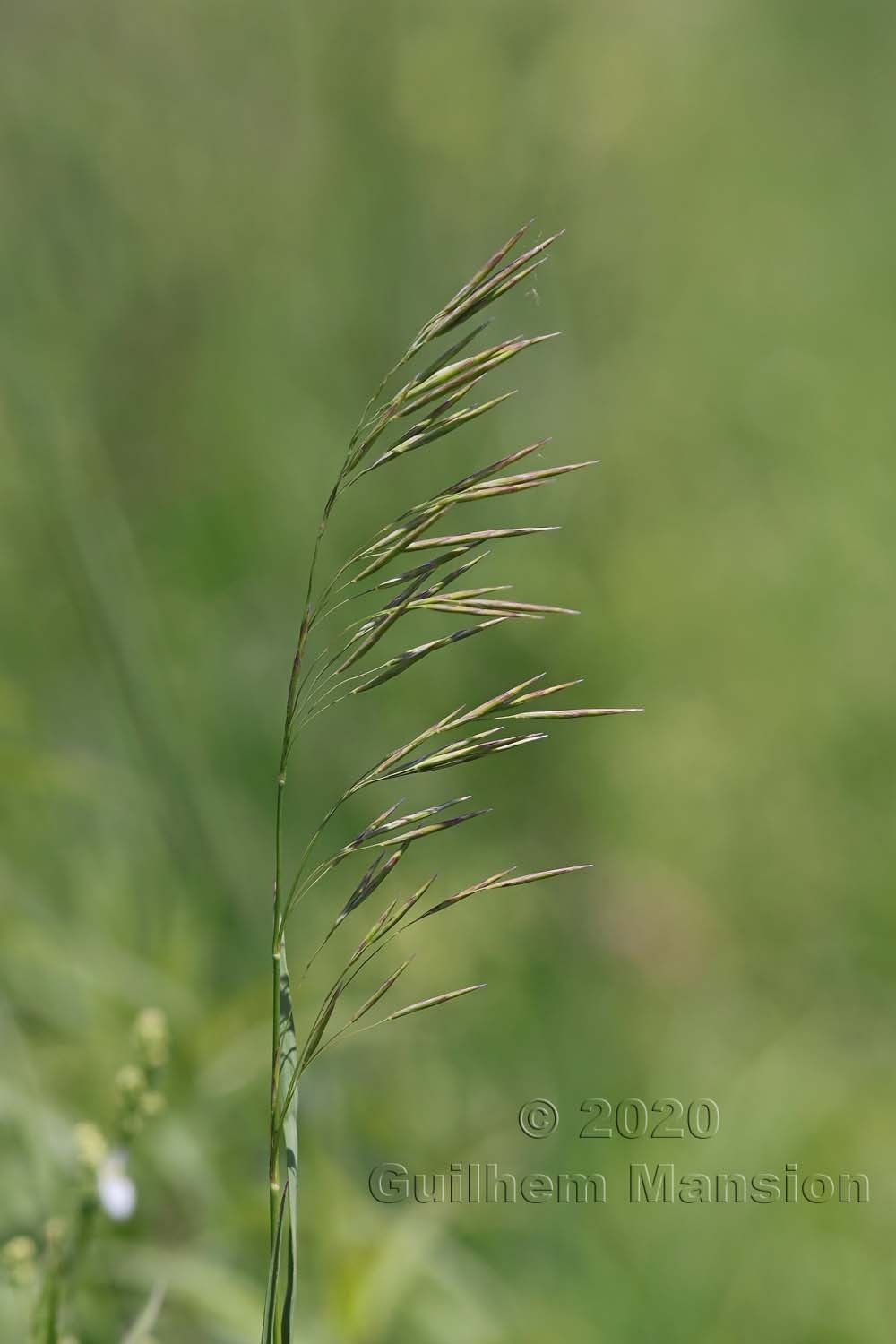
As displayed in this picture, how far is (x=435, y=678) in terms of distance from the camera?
109 inches

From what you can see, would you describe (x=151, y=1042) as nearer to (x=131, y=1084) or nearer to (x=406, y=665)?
(x=131, y=1084)

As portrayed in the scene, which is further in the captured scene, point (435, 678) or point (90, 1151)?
point (435, 678)

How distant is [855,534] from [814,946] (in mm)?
1538

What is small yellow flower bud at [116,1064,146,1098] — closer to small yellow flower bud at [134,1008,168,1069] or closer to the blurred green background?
small yellow flower bud at [134,1008,168,1069]

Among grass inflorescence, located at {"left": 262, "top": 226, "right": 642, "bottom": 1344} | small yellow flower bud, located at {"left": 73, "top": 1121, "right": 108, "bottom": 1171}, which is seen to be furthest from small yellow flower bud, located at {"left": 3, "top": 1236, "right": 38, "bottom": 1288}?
grass inflorescence, located at {"left": 262, "top": 226, "right": 642, "bottom": 1344}

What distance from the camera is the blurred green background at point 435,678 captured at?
1.48 meters

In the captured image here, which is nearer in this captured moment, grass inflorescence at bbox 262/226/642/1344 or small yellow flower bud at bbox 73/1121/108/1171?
grass inflorescence at bbox 262/226/642/1344

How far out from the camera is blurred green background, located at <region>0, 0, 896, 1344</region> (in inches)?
58.1

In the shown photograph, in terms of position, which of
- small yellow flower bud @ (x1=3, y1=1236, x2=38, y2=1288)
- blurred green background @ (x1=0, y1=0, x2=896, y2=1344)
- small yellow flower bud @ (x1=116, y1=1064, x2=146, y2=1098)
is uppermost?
blurred green background @ (x1=0, y1=0, x2=896, y2=1344)

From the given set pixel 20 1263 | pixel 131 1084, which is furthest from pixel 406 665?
pixel 20 1263

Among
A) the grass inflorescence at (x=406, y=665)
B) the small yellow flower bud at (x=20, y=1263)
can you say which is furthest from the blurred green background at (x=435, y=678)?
the grass inflorescence at (x=406, y=665)

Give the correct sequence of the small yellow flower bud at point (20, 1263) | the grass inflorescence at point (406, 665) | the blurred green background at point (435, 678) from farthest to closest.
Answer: the blurred green background at point (435, 678) → the small yellow flower bud at point (20, 1263) → the grass inflorescence at point (406, 665)

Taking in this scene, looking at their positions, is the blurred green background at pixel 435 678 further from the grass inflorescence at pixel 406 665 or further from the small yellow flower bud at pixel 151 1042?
the grass inflorescence at pixel 406 665

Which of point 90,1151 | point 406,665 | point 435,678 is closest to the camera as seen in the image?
point 406,665
